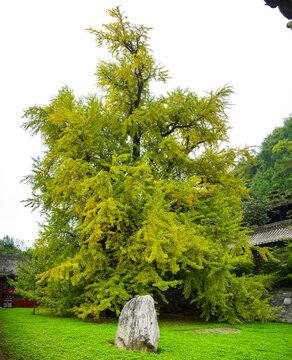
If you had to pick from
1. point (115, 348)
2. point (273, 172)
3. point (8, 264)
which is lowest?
point (115, 348)

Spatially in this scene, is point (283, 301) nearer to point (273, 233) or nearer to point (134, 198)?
point (273, 233)

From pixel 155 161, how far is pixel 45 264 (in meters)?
5.60

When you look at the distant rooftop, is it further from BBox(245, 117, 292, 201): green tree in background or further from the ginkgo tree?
BBox(245, 117, 292, 201): green tree in background

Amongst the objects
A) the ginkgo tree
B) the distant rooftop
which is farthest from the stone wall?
the distant rooftop

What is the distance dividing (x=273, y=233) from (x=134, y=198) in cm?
826

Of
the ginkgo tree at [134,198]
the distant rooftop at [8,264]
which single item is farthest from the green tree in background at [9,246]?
the ginkgo tree at [134,198]

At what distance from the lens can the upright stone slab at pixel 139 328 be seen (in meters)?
5.59

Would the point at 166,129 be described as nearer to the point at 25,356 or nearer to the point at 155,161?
the point at 155,161

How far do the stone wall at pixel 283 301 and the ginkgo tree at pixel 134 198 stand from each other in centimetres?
83

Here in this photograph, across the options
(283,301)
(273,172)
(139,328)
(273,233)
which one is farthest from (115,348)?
(273,172)

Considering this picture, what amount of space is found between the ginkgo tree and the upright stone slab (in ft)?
7.08

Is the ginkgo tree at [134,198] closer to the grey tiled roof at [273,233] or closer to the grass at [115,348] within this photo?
the grass at [115,348]

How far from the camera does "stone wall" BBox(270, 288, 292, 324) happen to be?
11391 millimetres

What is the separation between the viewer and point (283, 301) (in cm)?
1180
